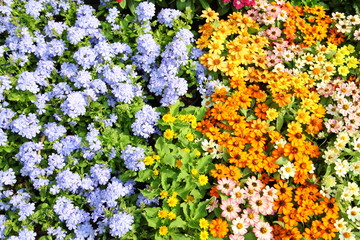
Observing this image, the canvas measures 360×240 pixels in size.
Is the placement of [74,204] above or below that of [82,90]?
below

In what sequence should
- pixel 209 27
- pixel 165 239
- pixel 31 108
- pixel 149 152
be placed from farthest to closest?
pixel 209 27 → pixel 31 108 → pixel 149 152 → pixel 165 239

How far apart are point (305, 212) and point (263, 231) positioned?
41cm

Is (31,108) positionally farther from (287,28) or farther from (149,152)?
(287,28)

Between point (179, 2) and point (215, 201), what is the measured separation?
2.41 m

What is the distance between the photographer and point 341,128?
3.55 meters

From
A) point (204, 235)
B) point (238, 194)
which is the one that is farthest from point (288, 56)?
point (204, 235)

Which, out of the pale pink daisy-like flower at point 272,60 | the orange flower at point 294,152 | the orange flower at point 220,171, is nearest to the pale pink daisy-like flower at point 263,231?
the orange flower at point 220,171

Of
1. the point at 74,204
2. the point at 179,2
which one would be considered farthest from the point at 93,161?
the point at 179,2

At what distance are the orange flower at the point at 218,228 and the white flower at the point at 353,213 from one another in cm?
107

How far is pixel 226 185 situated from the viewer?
330 centimetres

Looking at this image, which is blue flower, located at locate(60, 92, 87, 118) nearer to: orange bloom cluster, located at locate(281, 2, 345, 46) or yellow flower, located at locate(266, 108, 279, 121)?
yellow flower, located at locate(266, 108, 279, 121)

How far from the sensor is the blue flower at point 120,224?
3125mm

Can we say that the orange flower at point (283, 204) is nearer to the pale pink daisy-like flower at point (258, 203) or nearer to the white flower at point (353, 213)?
the pale pink daisy-like flower at point (258, 203)

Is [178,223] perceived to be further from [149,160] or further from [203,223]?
[149,160]
